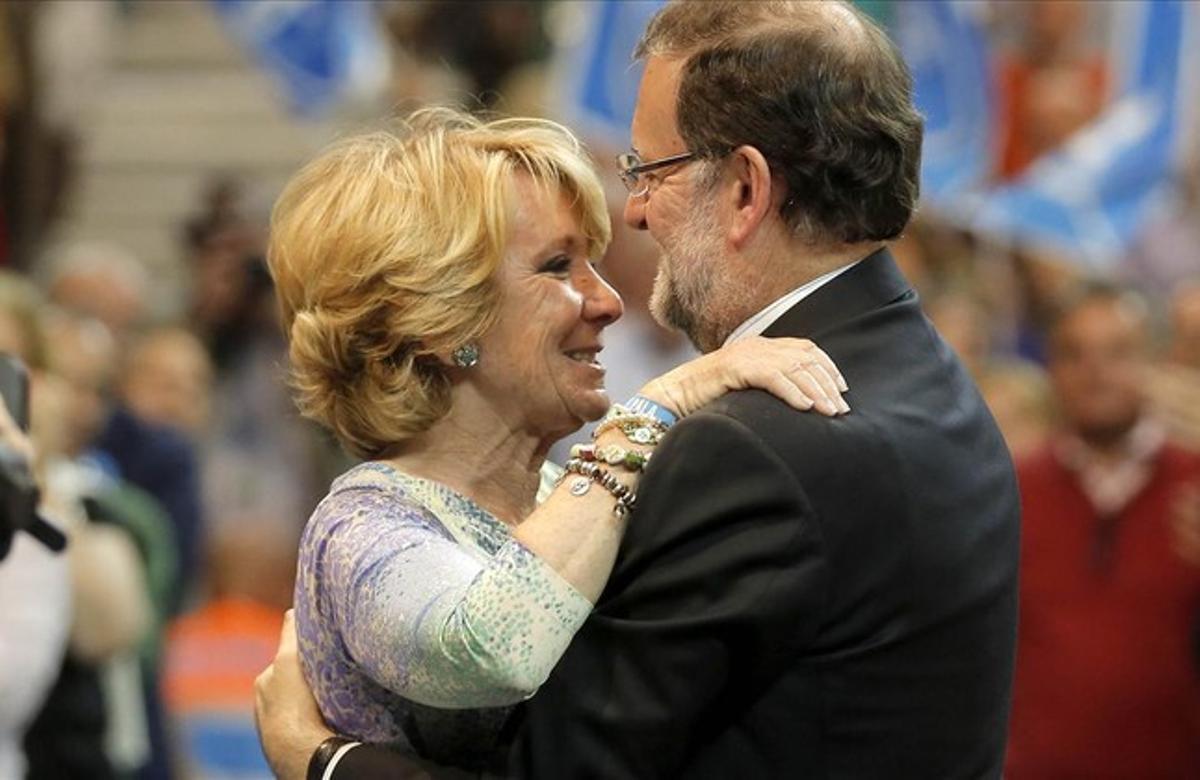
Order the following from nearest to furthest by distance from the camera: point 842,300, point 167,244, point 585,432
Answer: point 842,300, point 585,432, point 167,244

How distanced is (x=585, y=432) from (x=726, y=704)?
2718mm

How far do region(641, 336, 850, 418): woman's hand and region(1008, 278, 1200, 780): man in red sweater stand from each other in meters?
3.12

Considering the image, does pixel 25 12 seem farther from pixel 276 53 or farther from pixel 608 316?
pixel 608 316

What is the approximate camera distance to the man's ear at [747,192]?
2688 mm

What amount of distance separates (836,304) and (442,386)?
57cm

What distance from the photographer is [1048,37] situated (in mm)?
7734

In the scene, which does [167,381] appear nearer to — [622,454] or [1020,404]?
[1020,404]

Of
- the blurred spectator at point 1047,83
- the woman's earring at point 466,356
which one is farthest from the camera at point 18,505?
the blurred spectator at point 1047,83

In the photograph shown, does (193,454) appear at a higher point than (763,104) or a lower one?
lower

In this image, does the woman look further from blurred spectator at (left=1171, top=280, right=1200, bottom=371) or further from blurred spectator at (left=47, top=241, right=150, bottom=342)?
blurred spectator at (left=47, top=241, right=150, bottom=342)

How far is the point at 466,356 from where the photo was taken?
302cm

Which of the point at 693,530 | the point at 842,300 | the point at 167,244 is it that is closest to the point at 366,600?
the point at 693,530

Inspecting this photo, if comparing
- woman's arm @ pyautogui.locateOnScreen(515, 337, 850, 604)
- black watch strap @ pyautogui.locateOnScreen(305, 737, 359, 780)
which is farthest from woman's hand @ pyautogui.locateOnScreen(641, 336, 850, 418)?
black watch strap @ pyautogui.locateOnScreen(305, 737, 359, 780)

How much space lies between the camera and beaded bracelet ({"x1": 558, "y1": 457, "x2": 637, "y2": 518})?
2.64 m
